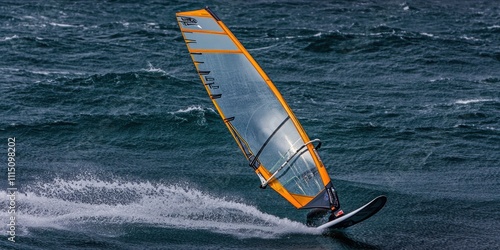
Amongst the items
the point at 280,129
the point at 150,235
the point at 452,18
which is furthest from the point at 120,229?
the point at 452,18

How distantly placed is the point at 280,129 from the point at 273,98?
1520mm

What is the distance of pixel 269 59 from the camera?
67688 mm

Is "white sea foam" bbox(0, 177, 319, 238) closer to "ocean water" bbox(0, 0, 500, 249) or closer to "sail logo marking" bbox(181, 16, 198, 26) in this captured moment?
"ocean water" bbox(0, 0, 500, 249)

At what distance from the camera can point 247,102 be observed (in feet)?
134

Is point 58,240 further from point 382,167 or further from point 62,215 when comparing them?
point 382,167

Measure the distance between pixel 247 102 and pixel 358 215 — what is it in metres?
7.85

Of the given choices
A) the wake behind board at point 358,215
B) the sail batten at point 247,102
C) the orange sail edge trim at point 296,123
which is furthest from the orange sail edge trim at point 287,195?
the wake behind board at point 358,215

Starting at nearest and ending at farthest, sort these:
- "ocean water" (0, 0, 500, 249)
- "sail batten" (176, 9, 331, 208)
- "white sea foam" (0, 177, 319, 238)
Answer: "sail batten" (176, 9, 331, 208)
"white sea foam" (0, 177, 319, 238)
"ocean water" (0, 0, 500, 249)

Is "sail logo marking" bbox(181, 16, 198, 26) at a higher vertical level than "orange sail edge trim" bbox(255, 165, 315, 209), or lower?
higher

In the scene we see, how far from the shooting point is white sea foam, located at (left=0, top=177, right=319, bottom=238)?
1571 inches

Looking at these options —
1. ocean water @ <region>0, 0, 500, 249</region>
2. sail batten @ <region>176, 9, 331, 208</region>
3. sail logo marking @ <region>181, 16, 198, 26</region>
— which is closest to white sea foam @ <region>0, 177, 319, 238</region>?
ocean water @ <region>0, 0, 500, 249</region>

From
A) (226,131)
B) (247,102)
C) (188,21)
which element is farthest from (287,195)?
(226,131)

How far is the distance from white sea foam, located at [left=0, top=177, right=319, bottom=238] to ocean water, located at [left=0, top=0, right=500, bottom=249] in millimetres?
116

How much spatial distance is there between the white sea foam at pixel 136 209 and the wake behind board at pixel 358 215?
4.11ft
